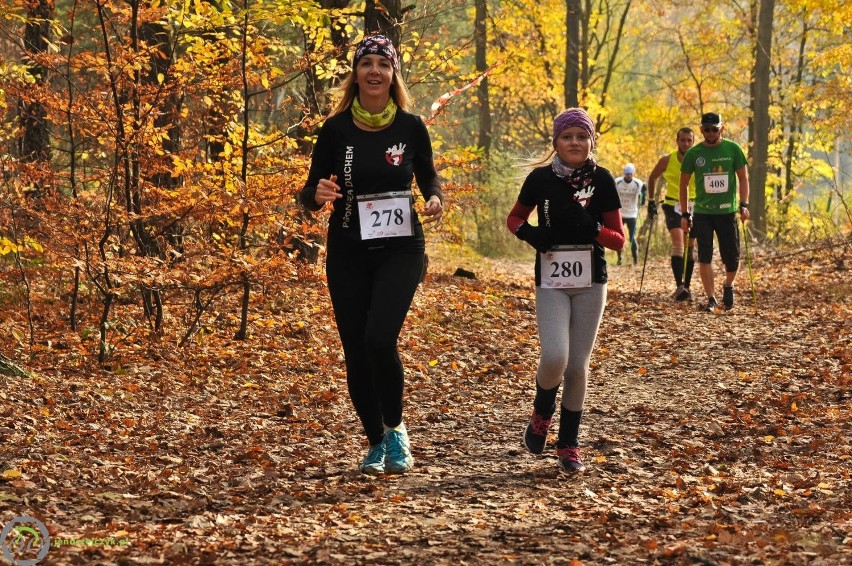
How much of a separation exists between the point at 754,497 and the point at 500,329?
673 centimetres

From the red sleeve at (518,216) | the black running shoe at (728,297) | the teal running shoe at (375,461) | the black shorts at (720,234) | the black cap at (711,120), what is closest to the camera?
the teal running shoe at (375,461)

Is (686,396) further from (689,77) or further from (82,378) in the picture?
(689,77)

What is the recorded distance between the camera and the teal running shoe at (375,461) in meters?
5.64

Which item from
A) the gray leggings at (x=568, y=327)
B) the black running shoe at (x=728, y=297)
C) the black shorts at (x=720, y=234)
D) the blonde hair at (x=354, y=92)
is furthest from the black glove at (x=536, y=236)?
the black running shoe at (x=728, y=297)

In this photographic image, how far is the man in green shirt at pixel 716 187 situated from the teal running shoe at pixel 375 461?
7.16 meters

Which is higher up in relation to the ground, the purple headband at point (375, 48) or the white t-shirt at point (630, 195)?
the purple headband at point (375, 48)

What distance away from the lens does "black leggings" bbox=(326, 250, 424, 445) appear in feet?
17.6

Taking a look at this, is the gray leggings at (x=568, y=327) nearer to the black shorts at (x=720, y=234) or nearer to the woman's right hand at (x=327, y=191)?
the woman's right hand at (x=327, y=191)

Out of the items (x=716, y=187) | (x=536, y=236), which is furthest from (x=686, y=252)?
(x=536, y=236)

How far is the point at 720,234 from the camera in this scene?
39.6ft

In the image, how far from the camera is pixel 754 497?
5137mm

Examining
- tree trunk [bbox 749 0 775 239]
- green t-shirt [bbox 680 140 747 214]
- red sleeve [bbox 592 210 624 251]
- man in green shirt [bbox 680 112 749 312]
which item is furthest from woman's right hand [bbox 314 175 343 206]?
tree trunk [bbox 749 0 775 239]

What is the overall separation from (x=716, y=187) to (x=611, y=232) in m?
6.68

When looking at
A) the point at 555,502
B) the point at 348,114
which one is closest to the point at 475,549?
the point at 555,502
